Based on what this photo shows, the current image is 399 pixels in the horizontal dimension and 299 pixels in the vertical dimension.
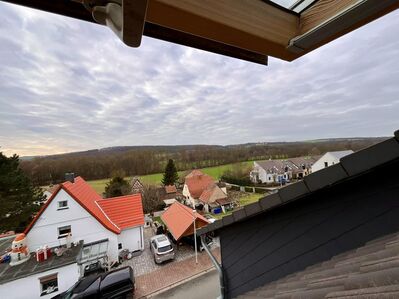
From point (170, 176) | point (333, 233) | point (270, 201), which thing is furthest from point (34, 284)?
point (170, 176)

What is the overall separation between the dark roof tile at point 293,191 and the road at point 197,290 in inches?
325

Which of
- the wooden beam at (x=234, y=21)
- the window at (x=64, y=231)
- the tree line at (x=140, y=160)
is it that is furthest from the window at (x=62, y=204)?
the tree line at (x=140, y=160)

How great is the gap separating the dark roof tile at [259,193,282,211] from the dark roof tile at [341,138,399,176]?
99 cm

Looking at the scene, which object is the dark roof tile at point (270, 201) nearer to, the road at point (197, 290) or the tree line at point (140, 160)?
the road at point (197, 290)

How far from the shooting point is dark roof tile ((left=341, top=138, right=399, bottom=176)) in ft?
5.91

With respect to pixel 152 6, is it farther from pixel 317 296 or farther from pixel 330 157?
pixel 330 157

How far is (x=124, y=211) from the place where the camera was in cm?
1445

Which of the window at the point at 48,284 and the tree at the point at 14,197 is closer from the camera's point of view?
the window at the point at 48,284

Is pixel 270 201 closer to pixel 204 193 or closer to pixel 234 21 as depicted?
pixel 234 21

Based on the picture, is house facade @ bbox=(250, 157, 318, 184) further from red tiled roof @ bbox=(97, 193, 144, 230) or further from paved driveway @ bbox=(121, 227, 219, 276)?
red tiled roof @ bbox=(97, 193, 144, 230)

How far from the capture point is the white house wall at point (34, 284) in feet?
28.0

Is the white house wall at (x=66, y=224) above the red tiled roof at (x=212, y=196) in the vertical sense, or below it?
above

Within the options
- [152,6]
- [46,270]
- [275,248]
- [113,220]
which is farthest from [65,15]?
[113,220]

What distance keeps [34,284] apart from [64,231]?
2.92 m
